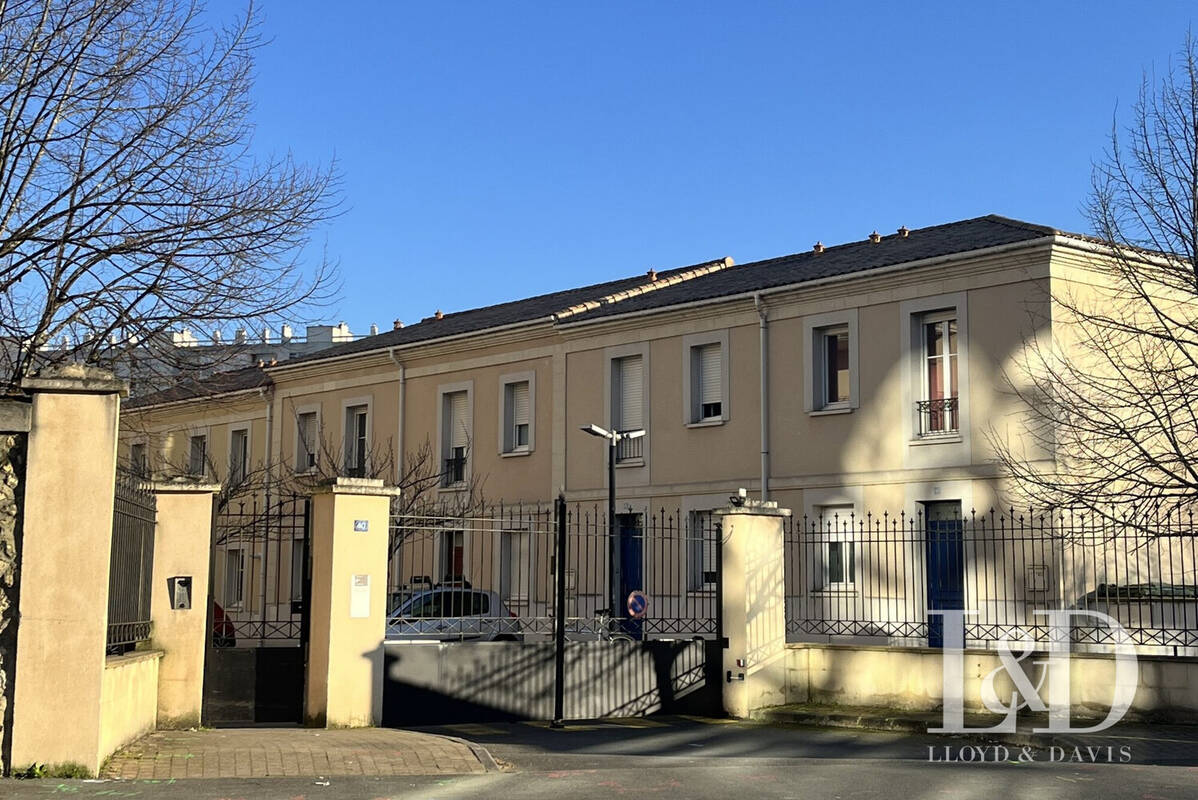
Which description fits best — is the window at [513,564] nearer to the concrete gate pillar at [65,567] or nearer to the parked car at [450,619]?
the parked car at [450,619]

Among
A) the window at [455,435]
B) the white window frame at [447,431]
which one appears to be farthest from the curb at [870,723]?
the window at [455,435]

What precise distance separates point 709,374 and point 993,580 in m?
8.08

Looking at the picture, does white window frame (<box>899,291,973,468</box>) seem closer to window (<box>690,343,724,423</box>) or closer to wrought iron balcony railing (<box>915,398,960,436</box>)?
wrought iron balcony railing (<box>915,398,960,436</box>)

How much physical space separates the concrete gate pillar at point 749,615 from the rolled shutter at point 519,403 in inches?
597

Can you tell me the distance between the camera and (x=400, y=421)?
114 ft

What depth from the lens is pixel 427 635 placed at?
16.1 meters

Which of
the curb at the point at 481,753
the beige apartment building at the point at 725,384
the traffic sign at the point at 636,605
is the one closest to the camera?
the curb at the point at 481,753

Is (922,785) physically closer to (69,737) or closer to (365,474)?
(69,737)

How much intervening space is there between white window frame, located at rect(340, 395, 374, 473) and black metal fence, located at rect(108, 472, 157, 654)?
22115 mm

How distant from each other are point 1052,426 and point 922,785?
1249 cm

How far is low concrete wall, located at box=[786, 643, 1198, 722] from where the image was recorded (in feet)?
50.2

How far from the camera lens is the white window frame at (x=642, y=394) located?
96.3 ft

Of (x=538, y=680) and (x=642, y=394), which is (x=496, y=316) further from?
(x=538, y=680)

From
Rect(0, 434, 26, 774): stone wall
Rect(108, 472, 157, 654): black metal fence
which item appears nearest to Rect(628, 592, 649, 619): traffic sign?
Rect(108, 472, 157, 654): black metal fence
